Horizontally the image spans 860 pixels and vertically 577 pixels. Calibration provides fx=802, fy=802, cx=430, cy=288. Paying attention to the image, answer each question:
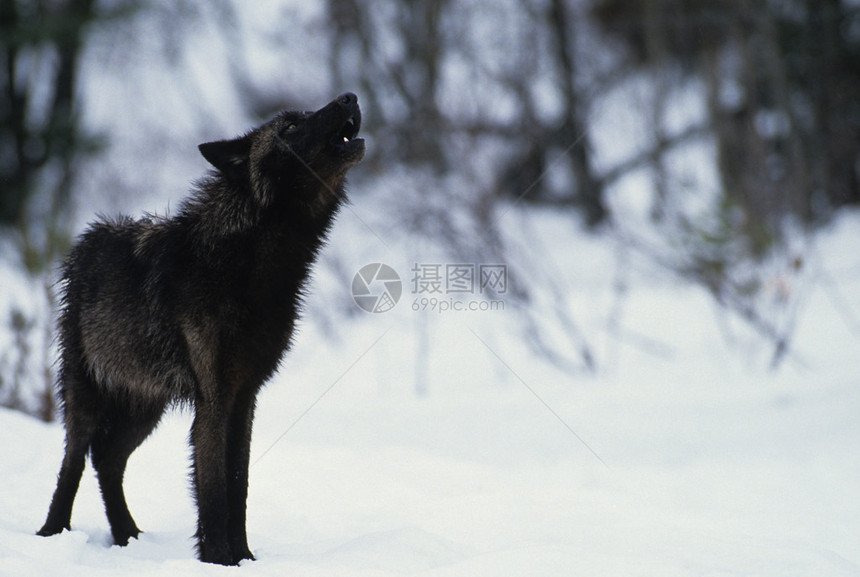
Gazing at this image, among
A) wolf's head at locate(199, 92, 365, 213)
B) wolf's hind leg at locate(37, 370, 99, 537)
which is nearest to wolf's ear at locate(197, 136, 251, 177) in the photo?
wolf's head at locate(199, 92, 365, 213)

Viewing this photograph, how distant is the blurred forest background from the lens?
9.53 meters

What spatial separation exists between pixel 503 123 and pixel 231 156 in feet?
25.5

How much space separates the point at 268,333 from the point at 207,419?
47 centimetres

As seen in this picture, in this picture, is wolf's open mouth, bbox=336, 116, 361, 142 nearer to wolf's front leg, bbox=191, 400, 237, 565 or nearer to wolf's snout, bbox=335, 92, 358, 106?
wolf's snout, bbox=335, 92, 358, 106

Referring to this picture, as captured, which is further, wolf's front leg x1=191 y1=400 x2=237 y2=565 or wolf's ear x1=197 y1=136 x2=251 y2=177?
wolf's ear x1=197 y1=136 x2=251 y2=177

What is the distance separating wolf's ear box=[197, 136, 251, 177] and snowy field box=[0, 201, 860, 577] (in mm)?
1014

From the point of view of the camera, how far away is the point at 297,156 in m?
3.76

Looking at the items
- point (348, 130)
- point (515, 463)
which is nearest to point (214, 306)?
point (348, 130)

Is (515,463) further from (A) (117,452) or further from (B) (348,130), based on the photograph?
(B) (348,130)

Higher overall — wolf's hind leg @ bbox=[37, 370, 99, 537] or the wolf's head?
the wolf's head

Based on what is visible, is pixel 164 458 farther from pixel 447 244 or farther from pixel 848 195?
pixel 848 195

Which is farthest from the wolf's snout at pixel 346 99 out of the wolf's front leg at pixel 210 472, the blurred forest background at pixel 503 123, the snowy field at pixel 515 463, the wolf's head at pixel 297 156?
the blurred forest background at pixel 503 123

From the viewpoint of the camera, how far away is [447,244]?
9375 millimetres

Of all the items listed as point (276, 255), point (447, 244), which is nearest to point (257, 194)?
point (276, 255)
